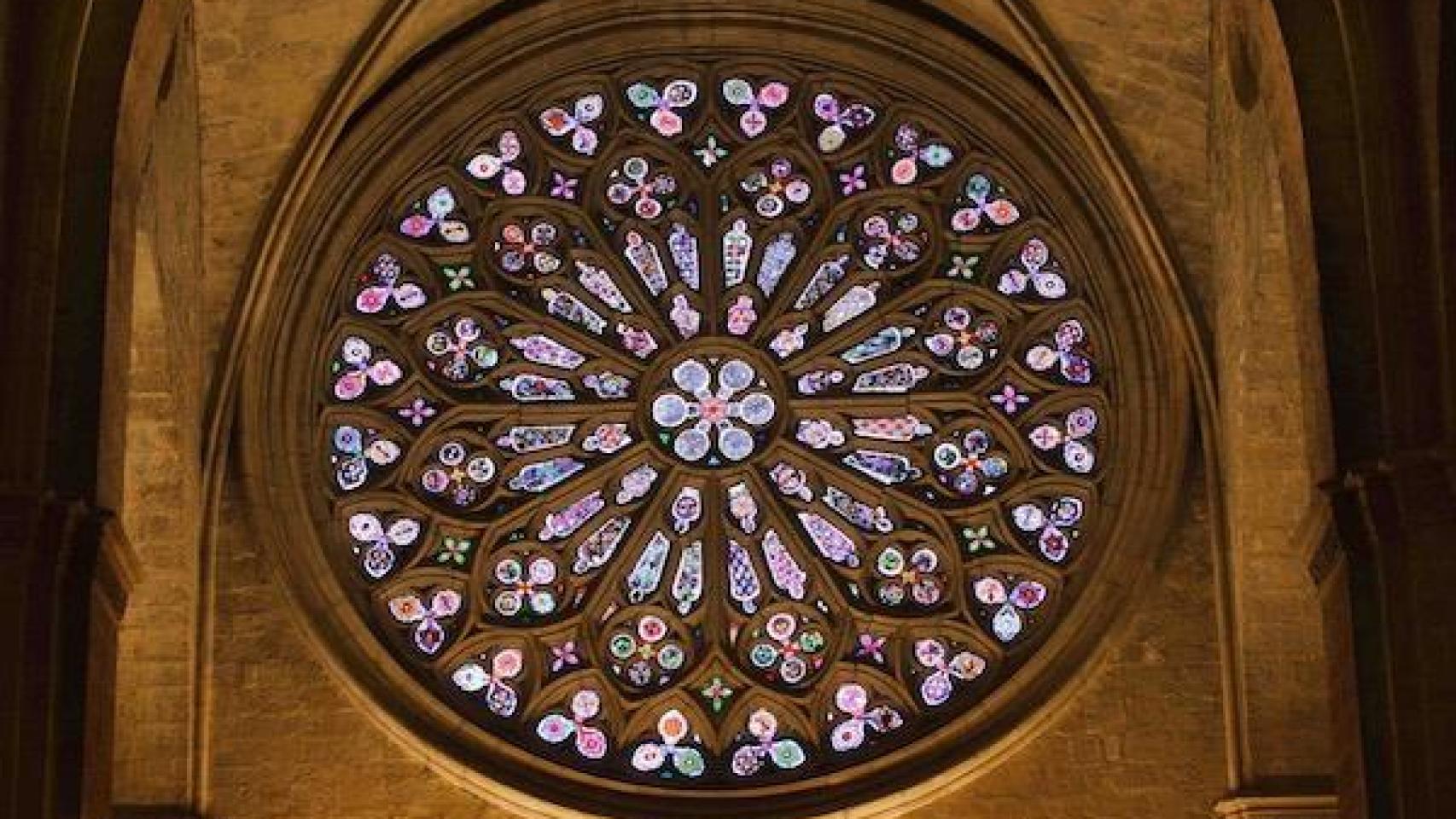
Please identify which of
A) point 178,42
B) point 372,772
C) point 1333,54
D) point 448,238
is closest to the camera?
point 1333,54

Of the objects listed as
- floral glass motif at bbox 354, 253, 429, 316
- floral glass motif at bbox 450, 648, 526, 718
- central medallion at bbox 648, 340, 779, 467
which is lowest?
floral glass motif at bbox 450, 648, 526, 718

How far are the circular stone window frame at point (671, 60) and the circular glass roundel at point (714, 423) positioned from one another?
0.10 meters

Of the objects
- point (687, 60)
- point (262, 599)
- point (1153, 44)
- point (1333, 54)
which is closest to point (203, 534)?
point (262, 599)

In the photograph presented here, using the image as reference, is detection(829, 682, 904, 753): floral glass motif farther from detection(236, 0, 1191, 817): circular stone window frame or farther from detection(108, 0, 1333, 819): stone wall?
detection(108, 0, 1333, 819): stone wall

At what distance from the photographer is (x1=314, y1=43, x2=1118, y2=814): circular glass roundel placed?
61.0 ft

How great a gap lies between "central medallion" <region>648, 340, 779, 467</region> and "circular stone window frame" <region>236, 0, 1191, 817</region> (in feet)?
5.15

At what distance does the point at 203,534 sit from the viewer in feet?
59.9

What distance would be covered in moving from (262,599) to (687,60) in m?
3.55

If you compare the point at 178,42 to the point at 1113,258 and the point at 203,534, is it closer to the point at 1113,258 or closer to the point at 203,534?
the point at 203,534

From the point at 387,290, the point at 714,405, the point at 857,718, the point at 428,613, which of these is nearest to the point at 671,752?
the point at 857,718

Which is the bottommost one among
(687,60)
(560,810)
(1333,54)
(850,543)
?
(560,810)

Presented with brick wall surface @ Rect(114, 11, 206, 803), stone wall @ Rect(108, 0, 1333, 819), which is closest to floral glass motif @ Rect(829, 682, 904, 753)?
stone wall @ Rect(108, 0, 1333, 819)

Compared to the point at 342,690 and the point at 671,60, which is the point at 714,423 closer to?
the point at 671,60

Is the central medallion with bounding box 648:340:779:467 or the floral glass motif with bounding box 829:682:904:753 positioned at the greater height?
the central medallion with bounding box 648:340:779:467
